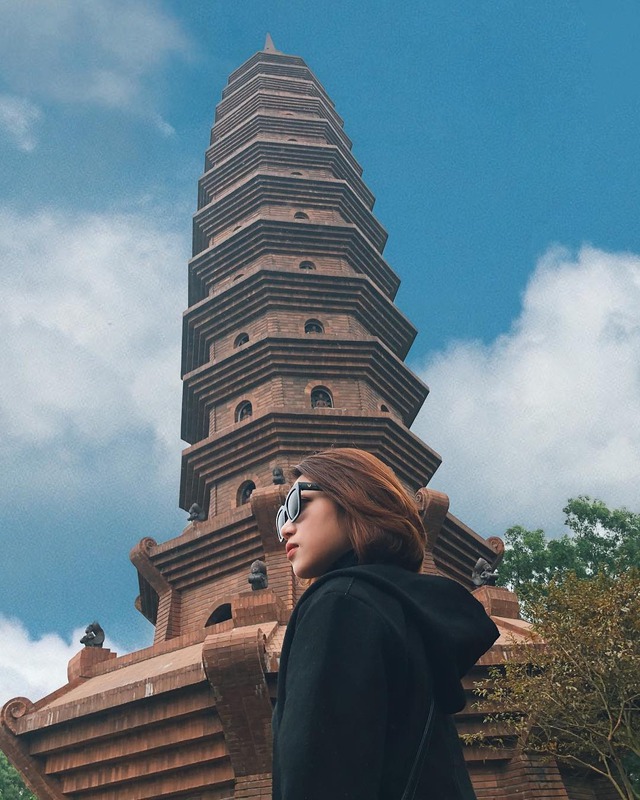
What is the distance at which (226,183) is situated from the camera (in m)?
24.0

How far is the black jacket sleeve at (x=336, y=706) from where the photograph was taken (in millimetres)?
1626

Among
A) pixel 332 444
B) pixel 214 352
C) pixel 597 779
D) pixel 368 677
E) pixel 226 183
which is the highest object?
pixel 226 183

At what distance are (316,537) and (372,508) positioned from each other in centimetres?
21

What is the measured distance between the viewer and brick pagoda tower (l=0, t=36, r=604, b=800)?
10.1 metres

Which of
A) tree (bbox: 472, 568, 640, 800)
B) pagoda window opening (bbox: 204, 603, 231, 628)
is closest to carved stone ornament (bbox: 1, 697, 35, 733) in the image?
pagoda window opening (bbox: 204, 603, 231, 628)

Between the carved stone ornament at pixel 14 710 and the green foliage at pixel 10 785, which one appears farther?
the green foliage at pixel 10 785

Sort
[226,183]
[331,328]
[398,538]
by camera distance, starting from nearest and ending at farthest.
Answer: [398,538], [331,328], [226,183]

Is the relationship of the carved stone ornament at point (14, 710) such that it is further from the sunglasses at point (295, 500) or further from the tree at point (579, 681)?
the sunglasses at point (295, 500)

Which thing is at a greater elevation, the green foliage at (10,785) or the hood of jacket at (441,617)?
the green foliage at (10,785)

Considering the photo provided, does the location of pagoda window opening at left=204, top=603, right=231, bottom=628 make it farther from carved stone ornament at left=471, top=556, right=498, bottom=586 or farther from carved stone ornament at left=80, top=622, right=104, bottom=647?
carved stone ornament at left=471, top=556, right=498, bottom=586

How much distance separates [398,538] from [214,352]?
55.3 feet

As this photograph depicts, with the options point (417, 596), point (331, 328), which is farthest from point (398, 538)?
point (331, 328)

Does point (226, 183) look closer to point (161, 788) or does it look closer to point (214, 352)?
point (214, 352)

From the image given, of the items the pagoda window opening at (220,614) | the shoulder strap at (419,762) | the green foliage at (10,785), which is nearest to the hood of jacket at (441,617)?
the shoulder strap at (419,762)
